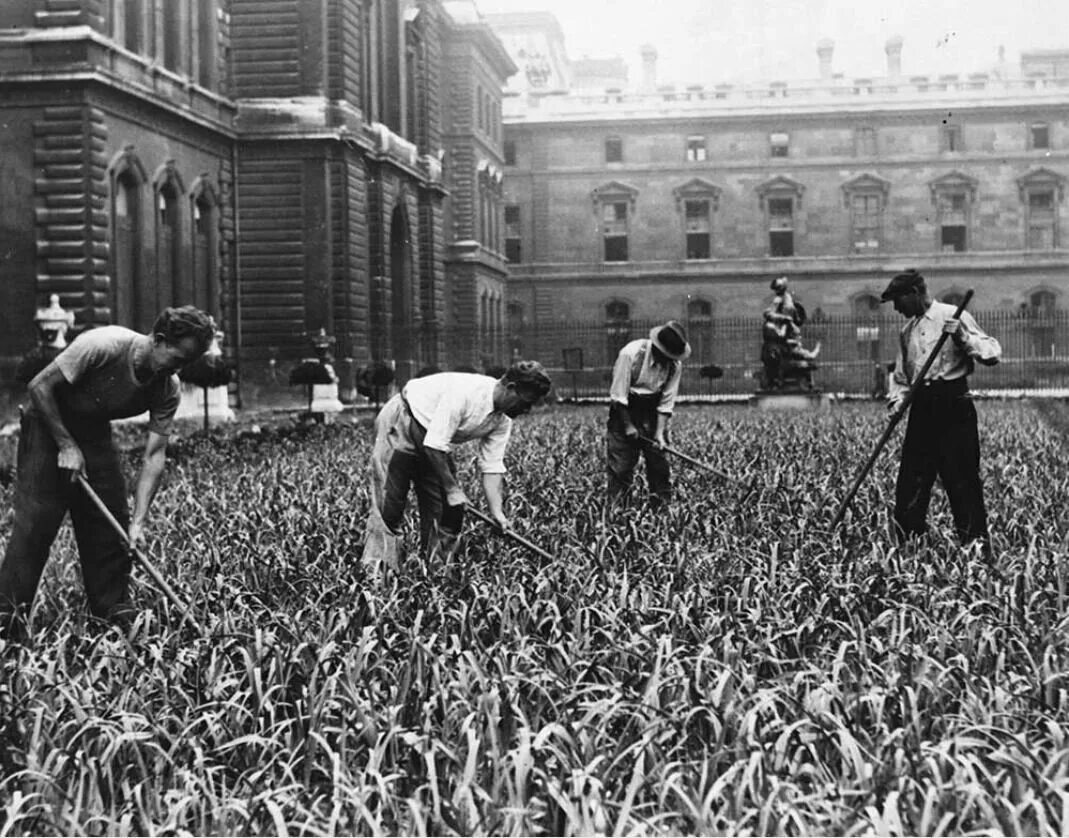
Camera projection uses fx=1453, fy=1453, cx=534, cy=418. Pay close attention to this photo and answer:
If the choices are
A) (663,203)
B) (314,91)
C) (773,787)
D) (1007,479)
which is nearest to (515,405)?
(773,787)

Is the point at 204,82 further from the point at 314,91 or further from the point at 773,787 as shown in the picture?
the point at 773,787

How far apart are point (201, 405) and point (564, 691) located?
22275 mm

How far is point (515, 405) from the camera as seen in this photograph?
7.12 meters

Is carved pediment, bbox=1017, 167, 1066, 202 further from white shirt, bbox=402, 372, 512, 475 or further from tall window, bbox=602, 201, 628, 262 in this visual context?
white shirt, bbox=402, 372, 512, 475

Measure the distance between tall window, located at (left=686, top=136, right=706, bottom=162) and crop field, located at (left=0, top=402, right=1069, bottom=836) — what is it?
159 feet

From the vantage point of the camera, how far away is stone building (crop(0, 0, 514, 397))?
23.3 metres

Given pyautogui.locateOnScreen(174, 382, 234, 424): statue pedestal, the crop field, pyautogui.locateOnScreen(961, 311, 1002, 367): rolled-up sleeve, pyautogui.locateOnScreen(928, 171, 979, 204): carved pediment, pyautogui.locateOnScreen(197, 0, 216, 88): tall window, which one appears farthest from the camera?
pyautogui.locateOnScreen(928, 171, 979, 204): carved pediment

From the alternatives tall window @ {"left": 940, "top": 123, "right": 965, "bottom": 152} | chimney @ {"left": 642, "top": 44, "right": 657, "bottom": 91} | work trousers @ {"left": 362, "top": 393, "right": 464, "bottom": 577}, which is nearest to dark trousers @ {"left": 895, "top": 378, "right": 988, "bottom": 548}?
work trousers @ {"left": 362, "top": 393, "right": 464, "bottom": 577}

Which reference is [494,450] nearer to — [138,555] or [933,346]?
[138,555]

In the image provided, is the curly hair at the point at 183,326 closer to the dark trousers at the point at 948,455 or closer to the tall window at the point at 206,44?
the dark trousers at the point at 948,455

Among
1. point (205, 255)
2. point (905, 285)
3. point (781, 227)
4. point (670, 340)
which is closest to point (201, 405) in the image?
point (205, 255)

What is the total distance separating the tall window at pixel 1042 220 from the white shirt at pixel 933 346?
163 feet

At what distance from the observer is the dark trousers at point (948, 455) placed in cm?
859

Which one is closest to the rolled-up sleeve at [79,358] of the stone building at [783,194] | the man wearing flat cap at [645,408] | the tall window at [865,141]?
the man wearing flat cap at [645,408]
